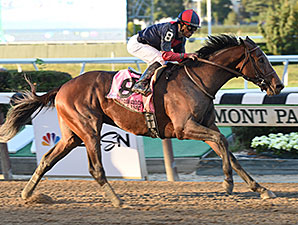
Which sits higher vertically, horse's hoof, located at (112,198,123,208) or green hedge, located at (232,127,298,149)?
horse's hoof, located at (112,198,123,208)

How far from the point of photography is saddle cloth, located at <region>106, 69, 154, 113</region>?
466 centimetres

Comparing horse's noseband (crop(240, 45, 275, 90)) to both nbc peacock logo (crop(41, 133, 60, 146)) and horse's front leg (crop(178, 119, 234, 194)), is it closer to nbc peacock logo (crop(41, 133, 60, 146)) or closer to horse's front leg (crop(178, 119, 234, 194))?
horse's front leg (crop(178, 119, 234, 194))

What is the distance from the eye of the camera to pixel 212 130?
4504 mm

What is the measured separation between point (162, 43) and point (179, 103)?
1.75 ft

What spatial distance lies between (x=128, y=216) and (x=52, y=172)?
2.20 meters

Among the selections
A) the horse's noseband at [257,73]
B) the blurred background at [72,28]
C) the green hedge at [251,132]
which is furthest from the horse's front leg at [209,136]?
the blurred background at [72,28]

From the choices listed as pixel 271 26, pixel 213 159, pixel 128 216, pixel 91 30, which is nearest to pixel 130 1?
pixel 91 30

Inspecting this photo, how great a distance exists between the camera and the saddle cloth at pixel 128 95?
15.3ft

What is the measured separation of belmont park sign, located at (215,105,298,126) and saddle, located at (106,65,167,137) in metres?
1.26

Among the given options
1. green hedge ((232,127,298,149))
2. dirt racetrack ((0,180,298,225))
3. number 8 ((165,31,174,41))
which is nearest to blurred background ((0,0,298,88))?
green hedge ((232,127,298,149))

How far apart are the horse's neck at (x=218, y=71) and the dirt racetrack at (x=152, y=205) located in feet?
3.28

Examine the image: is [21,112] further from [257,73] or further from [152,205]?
[257,73]

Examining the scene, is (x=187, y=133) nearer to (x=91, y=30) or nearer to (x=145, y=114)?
(x=145, y=114)

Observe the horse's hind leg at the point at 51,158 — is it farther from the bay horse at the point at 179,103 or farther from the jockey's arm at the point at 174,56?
the jockey's arm at the point at 174,56
